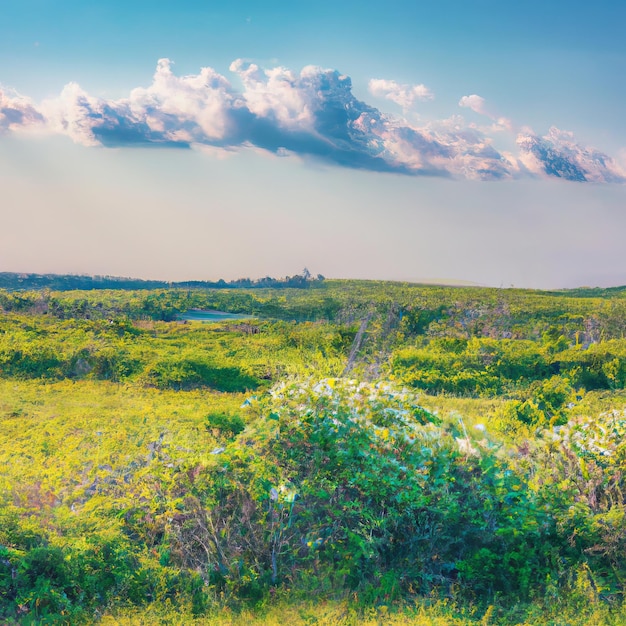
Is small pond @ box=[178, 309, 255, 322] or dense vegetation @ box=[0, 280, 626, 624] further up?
small pond @ box=[178, 309, 255, 322]

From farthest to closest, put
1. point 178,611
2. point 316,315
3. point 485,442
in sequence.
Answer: point 316,315 → point 485,442 → point 178,611

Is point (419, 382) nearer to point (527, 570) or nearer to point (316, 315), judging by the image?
point (527, 570)

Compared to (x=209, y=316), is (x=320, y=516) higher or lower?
lower

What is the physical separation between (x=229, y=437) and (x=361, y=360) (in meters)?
5.98

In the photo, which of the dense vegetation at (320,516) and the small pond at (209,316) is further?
the small pond at (209,316)

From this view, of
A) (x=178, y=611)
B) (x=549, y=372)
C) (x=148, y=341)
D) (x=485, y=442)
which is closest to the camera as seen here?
(x=178, y=611)

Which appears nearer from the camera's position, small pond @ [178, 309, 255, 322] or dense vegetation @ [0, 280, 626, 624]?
dense vegetation @ [0, 280, 626, 624]

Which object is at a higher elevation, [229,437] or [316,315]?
[316,315]

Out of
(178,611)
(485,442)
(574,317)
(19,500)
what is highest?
(574,317)

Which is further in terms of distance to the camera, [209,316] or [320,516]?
[209,316]

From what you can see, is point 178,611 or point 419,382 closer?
point 178,611

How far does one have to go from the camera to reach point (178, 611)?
3.91 meters

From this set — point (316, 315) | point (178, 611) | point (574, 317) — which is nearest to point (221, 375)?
point (178, 611)

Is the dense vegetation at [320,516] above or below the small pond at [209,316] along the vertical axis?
Answer: below
